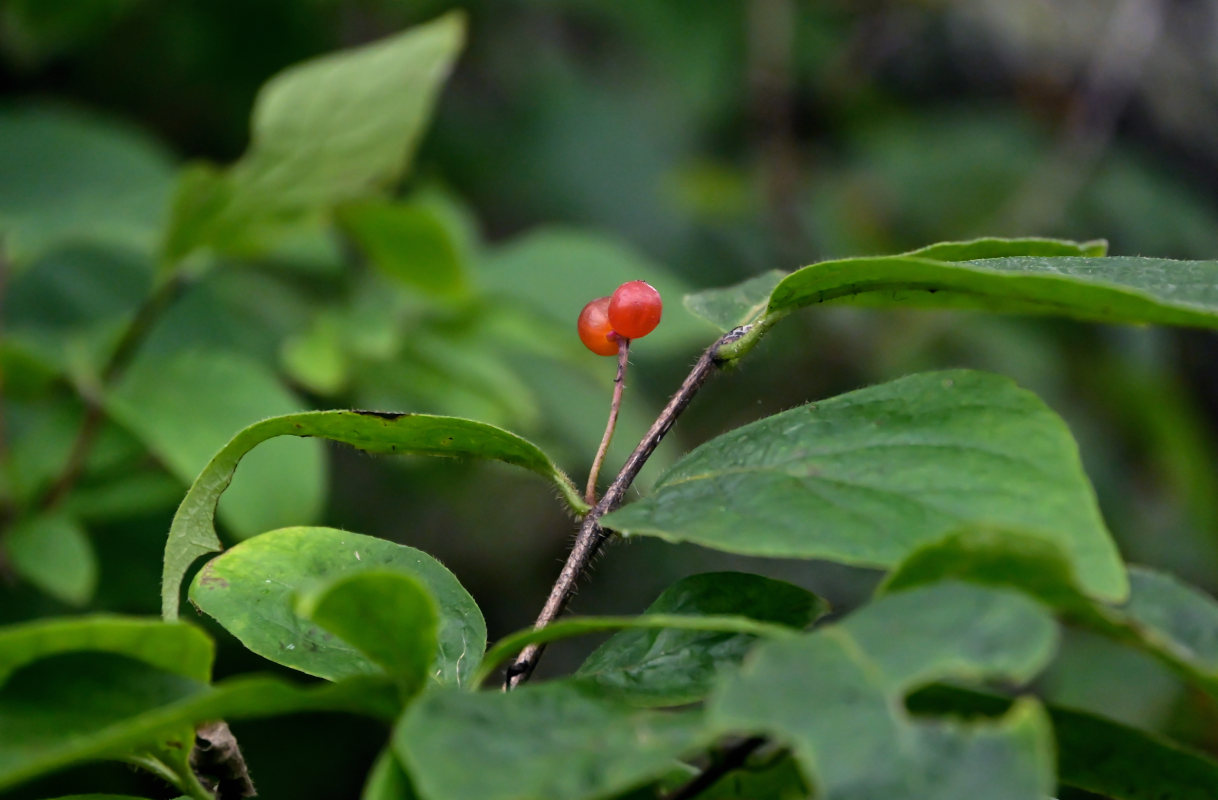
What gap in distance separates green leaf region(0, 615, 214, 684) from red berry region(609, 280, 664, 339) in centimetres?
26

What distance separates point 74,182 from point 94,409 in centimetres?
58

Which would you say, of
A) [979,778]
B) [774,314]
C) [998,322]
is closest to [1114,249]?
[998,322]

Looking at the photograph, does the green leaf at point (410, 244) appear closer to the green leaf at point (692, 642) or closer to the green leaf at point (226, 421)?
the green leaf at point (226, 421)

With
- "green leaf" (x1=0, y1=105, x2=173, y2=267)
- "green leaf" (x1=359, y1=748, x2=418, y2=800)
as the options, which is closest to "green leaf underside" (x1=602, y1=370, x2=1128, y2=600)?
"green leaf" (x1=359, y1=748, x2=418, y2=800)

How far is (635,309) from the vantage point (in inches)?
21.2

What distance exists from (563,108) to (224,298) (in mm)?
1771

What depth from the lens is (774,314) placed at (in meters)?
0.48

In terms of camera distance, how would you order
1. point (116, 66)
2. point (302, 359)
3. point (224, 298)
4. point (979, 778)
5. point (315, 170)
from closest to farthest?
point (979, 778) < point (315, 170) < point (302, 359) < point (224, 298) < point (116, 66)

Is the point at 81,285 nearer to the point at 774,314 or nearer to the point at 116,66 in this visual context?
the point at 116,66

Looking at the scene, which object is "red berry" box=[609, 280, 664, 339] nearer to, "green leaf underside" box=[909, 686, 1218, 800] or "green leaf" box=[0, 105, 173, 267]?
"green leaf underside" box=[909, 686, 1218, 800]

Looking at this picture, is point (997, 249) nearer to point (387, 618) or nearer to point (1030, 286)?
point (1030, 286)

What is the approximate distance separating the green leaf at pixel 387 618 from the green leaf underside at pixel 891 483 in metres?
0.09

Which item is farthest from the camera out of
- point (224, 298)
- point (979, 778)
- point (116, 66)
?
point (116, 66)

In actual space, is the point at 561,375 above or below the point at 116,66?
below
